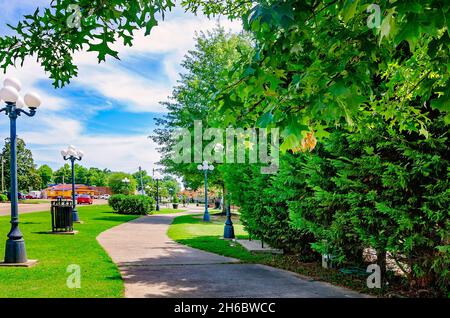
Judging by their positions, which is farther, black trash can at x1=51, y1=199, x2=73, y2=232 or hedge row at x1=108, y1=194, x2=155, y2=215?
hedge row at x1=108, y1=194, x2=155, y2=215

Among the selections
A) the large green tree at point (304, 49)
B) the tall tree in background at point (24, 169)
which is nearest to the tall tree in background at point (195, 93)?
the large green tree at point (304, 49)

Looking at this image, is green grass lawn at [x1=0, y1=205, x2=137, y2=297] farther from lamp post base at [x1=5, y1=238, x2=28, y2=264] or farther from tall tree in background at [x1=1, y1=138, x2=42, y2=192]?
tall tree in background at [x1=1, y1=138, x2=42, y2=192]

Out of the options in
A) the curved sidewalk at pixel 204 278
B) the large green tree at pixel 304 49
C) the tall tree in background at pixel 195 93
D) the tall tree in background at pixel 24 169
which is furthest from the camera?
the tall tree in background at pixel 24 169

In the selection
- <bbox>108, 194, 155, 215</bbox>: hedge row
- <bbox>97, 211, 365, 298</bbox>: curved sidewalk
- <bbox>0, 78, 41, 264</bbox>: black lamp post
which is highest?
<bbox>0, 78, 41, 264</bbox>: black lamp post

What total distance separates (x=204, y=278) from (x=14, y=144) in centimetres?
562

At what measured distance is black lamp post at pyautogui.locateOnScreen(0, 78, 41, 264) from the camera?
8.30 m

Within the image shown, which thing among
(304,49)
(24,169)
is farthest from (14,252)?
(24,169)

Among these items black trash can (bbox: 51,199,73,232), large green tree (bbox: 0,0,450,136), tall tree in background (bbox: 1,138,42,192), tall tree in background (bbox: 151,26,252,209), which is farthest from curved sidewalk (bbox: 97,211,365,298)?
tall tree in background (bbox: 1,138,42,192)

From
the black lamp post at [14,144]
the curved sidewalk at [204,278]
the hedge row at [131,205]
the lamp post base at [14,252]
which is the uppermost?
the black lamp post at [14,144]

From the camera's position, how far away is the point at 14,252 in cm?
829

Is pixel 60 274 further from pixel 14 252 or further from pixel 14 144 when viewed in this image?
pixel 14 144

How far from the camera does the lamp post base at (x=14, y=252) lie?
8258mm

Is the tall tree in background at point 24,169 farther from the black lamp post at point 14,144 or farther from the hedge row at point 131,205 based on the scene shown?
the black lamp post at point 14,144
